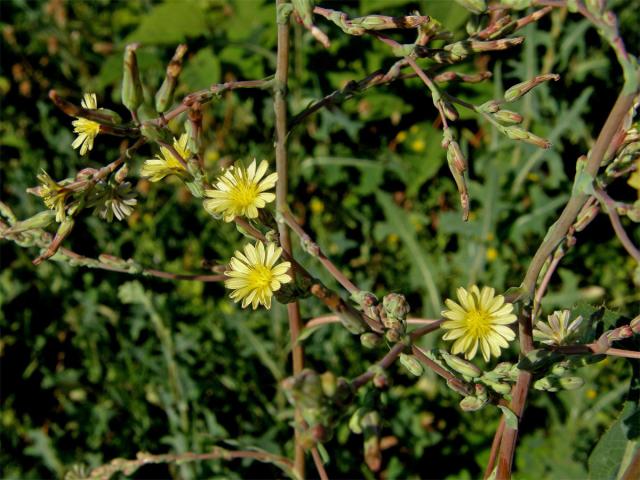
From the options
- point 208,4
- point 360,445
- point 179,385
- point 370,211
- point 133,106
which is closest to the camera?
point 133,106

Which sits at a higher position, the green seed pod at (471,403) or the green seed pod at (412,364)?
the green seed pod at (412,364)

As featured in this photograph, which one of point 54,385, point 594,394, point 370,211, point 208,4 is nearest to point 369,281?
point 370,211

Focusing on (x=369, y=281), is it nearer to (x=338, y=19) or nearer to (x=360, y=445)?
(x=360, y=445)

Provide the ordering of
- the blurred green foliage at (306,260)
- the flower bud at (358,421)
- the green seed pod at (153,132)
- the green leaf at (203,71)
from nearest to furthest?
the flower bud at (358,421) → the green seed pod at (153,132) → the blurred green foliage at (306,260) → the green leaf at (203,71)

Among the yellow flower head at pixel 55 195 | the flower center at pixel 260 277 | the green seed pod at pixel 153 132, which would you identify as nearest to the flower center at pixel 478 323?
the flower center at pixel 260 277

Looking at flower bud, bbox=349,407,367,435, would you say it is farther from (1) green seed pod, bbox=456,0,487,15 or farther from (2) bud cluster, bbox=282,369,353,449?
(1) green seed pod, bbox=456,0,487,15

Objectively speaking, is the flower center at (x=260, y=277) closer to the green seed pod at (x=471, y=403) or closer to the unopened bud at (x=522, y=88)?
the green seed pod at (x=471, y=403)
